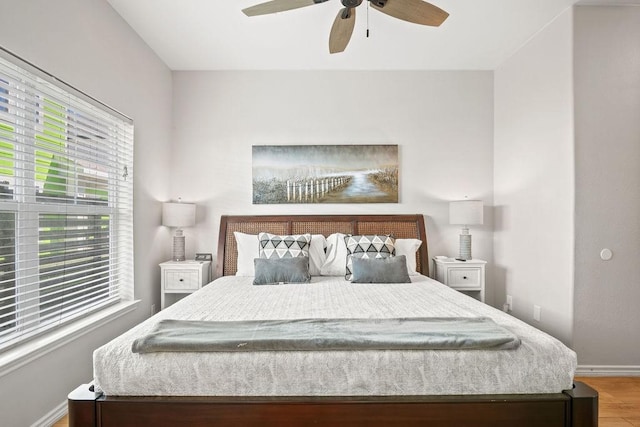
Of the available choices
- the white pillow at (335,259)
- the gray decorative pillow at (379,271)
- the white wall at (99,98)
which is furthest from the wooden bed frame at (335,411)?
the white pillow at (335,259)

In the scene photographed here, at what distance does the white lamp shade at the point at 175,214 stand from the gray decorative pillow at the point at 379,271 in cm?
178

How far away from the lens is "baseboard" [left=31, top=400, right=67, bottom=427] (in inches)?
78.2

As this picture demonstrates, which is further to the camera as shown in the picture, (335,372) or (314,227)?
(314,227)

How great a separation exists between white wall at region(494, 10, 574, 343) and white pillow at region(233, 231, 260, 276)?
2.57m

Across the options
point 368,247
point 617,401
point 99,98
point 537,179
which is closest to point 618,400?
point 617,401

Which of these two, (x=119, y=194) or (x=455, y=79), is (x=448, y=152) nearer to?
(x=455, y=79)

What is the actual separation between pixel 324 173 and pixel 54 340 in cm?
266

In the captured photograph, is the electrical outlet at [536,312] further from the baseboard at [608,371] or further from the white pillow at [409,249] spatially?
the white pillow at [409,249]

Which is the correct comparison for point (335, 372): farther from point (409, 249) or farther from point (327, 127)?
point (327, 127)

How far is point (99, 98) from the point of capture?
257 cm

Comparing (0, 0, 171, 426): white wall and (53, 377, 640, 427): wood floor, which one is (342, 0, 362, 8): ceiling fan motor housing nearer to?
(0, 0, 171, 426): white wall

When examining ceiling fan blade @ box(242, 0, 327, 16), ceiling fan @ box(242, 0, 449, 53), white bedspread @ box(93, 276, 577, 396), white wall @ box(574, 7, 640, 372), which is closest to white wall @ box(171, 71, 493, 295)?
white wall @ box(574, 7, 640, 372)

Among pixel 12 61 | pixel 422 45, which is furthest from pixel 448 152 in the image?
pixel 12 61

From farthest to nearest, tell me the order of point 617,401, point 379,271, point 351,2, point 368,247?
point 368,247, point 379,271, point 617,401, point 351,2
